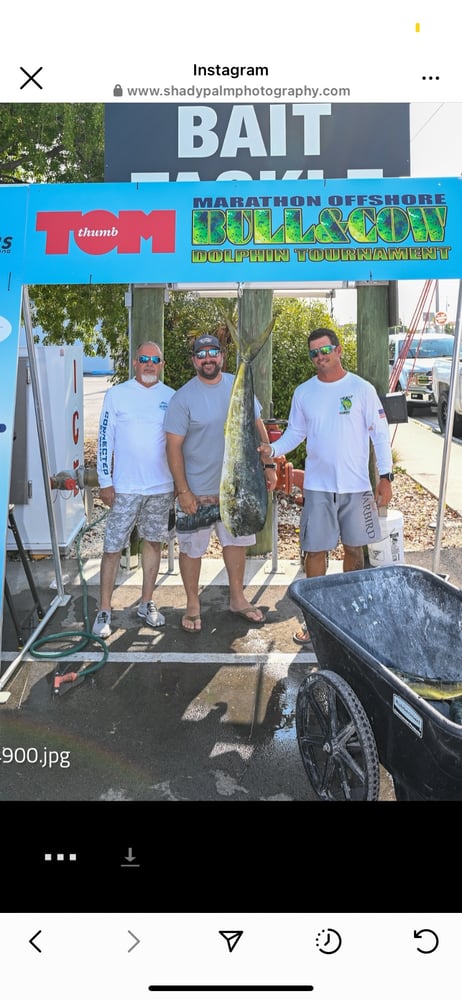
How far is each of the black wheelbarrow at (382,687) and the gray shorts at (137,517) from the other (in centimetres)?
202

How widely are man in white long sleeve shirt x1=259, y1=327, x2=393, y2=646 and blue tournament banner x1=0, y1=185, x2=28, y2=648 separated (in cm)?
152

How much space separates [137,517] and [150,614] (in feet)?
2.17

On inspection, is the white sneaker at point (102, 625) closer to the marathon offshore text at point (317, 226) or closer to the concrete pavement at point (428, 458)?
the marathon offshore text at point (317, 226)

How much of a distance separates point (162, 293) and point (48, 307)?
10.1 feet

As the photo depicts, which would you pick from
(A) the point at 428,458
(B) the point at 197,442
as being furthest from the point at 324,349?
(A) the point at 428,458

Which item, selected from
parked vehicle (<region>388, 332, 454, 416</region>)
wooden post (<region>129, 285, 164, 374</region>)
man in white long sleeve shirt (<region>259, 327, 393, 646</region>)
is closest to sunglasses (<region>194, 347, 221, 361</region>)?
man in white long sleeve shirt (<region>259, 327, 393, 646</region>)

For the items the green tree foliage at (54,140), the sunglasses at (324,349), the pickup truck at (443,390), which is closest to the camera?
the sunglasses at (324,349)

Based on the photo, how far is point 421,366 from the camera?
53.4ft

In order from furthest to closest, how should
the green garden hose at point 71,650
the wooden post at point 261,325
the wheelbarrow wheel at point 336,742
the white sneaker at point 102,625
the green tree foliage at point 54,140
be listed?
the green tree foliage at point 54,140 → the wooden post at point 261,325 → the white sneaker at point 102,625 → the green garden hose at point 71,650 → the wheelbarrow wheel at point 336,742

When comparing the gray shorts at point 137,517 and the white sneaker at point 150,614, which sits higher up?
the gray shorts at point 137,517

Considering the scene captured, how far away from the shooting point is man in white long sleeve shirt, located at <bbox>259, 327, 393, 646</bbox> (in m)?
4.72

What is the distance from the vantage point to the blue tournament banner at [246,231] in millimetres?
4305
